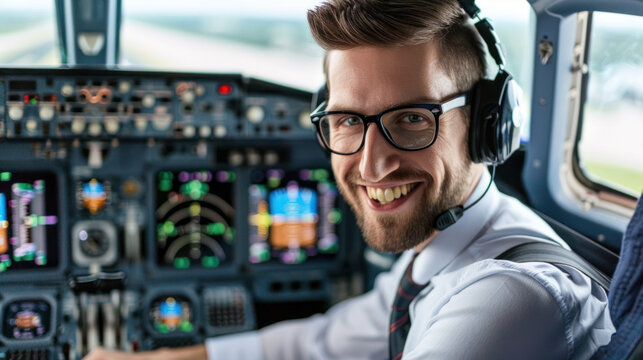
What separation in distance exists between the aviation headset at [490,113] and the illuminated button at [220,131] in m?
1.28

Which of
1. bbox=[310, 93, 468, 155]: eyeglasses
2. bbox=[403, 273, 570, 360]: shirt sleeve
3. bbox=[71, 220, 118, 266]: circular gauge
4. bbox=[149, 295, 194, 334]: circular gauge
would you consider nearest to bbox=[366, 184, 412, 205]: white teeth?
bbox=[310, 93, 468, 155]: eyeglasses

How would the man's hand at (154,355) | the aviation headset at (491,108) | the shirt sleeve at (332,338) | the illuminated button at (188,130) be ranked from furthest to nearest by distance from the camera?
the illuminated button at (188,130) < the shirt sleeve at (332,338) < the man's hand at (154,355) < the aviation headset at (491,108)

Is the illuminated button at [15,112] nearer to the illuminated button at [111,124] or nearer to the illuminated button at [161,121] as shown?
the illuminated button at [111,124]

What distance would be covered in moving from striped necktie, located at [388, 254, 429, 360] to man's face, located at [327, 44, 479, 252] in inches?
5.4

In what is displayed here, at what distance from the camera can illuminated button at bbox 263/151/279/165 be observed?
2613mm

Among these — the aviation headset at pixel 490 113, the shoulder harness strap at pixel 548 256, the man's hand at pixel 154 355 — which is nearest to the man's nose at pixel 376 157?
the aviation headset at pixel 490 113

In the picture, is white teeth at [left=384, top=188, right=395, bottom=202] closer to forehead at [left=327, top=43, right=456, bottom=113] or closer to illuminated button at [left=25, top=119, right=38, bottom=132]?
forehead at [left=327, top=43, right=456, bottom=113]

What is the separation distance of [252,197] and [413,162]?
4.55 ft

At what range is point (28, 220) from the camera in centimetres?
237

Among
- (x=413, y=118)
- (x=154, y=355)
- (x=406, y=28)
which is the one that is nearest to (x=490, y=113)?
(x=413, y=118)

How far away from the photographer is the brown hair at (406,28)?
1.25 metres

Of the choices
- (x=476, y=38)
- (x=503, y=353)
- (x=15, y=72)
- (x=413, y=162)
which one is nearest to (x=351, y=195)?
(x=413, y=162)

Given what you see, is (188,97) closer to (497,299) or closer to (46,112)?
(46,112)

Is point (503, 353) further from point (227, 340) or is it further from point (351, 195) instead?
point (227, 340)
